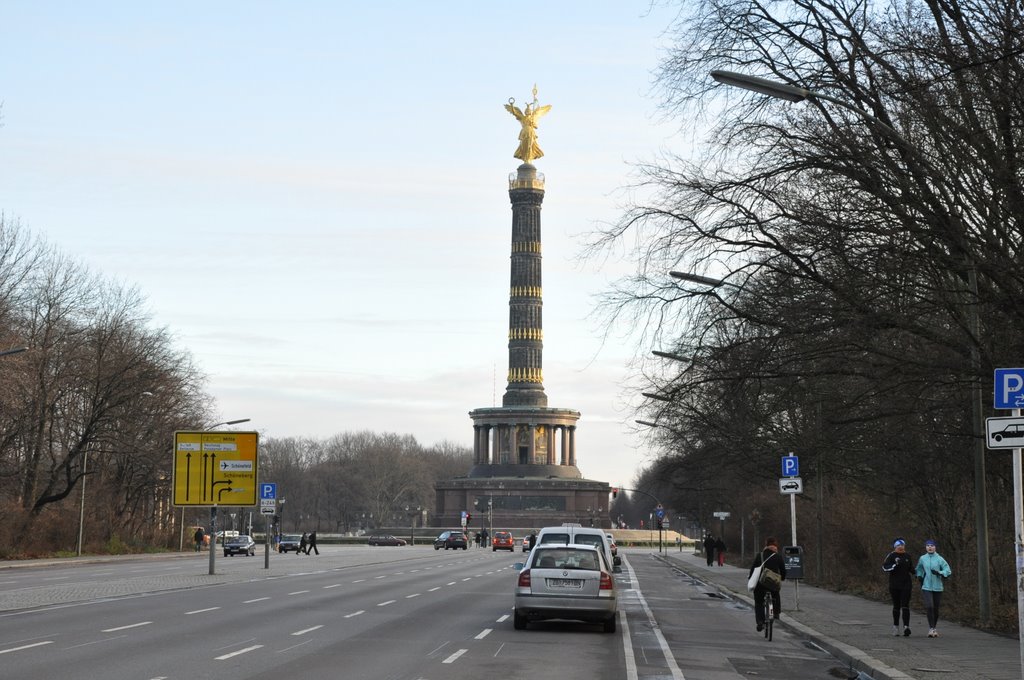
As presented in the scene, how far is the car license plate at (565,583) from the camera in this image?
71.9ft

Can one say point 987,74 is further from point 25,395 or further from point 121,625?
point 25,395

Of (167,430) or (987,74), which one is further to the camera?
(167,430)

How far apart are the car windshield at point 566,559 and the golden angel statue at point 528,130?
385ft

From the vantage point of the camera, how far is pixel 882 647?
1972 cm

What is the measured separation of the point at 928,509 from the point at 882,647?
38.2ft

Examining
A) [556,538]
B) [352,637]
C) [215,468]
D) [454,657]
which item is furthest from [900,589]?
[215,468]

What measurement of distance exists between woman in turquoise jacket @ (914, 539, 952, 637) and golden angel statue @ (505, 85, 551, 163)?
387ft

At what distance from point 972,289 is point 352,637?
1040 cm

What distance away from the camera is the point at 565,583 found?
21938mm

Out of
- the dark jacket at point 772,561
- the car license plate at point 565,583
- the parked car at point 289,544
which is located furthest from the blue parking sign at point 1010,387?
the parked car at point 289,544

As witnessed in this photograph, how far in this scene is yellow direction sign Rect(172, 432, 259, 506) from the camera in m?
43.9

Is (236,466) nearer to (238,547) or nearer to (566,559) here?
(566,559)

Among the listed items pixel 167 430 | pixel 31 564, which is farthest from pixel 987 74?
pixel 167 430

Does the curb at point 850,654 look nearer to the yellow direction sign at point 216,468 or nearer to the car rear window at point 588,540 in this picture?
the car rear window at point 588,540
